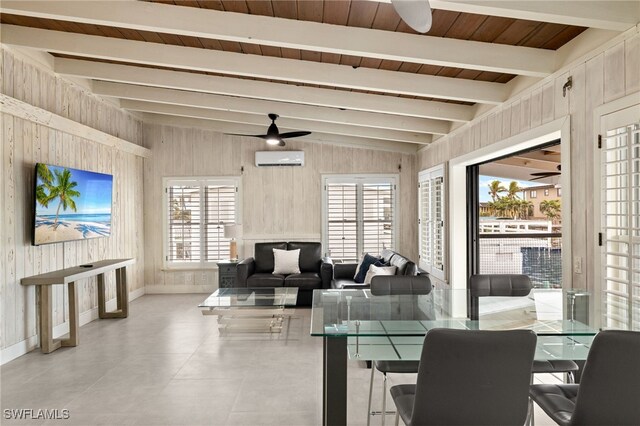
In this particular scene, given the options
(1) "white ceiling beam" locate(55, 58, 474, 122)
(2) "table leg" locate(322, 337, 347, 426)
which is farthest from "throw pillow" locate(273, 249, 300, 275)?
(2) "table leg" locate(322, 337, 347, 426)

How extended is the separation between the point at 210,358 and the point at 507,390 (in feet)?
10.2

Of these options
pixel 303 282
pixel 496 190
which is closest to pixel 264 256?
pixel 303 282

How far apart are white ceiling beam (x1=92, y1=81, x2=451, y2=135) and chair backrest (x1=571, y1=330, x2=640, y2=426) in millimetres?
4281

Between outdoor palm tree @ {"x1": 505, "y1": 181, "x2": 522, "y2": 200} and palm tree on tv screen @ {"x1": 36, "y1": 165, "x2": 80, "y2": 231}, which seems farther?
outdoor palm tree @ {"x1": 505, "y1": 181, "x2": 522, "y2": 200}

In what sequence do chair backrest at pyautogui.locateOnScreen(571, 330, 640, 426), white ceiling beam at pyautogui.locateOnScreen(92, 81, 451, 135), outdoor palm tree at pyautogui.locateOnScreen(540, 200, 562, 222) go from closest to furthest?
chair backrest at pyautogui.locateOnScreen(571, 330, 640, 426) → white ceiling beam at pyautogui.locateOnScreen(92, 81, 451, 135) → outdoor palm tree at pyautogui.locateOnScreen(540, 200, 562, 222)

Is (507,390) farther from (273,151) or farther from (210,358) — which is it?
(273,151)

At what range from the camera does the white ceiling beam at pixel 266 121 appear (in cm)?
621

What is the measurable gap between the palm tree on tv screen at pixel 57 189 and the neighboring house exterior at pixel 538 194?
265 inches

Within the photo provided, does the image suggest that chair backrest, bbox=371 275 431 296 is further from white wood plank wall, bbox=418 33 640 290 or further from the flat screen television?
the flat screen television

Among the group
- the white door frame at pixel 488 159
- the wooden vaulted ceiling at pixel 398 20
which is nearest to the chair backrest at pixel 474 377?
the white door frame at pixel 488 159

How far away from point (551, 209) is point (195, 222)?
6.12 meters

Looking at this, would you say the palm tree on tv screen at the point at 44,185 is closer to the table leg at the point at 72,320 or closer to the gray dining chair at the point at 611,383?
the table leg at the point at 72,320

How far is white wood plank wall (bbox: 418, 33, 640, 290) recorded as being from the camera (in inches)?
99.1

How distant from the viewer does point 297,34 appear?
10.2 ft
